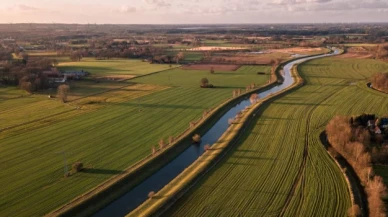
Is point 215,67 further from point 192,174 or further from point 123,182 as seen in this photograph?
point 123,182

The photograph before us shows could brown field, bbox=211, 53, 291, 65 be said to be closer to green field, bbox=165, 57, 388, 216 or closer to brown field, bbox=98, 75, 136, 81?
brown field, bbox=98, 75, 136, 81

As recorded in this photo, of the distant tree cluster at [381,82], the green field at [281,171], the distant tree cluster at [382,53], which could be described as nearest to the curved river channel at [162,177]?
the green field at [281,171]

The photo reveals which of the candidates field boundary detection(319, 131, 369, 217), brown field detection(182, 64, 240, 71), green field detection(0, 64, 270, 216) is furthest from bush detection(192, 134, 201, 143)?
brown field detection(182, 64, 240, 71)

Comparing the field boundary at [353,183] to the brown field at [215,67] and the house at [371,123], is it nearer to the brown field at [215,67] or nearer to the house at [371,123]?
the house at [371,123]

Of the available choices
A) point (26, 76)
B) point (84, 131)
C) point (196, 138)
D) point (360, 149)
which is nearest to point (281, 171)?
point (360, 149)

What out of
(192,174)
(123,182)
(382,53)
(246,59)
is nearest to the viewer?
(123,182)
